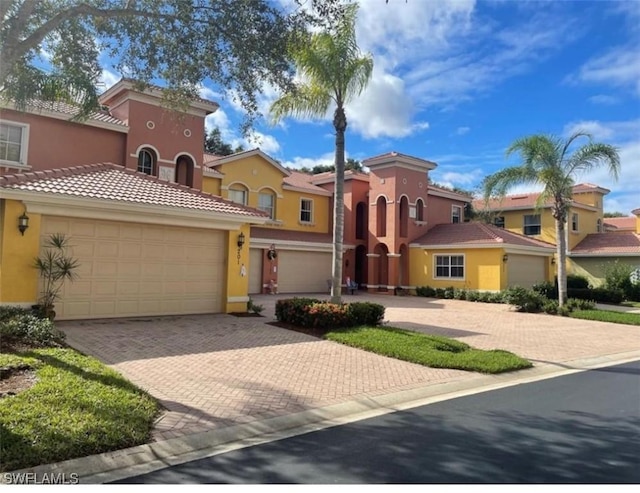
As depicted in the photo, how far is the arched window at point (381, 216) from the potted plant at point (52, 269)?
20.0m

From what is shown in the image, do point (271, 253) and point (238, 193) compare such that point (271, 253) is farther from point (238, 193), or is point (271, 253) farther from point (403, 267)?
point (403, 267)

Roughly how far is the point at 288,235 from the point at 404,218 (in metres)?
7.46

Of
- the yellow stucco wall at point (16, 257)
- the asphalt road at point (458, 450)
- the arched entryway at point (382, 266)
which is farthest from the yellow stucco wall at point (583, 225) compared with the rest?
the yellow stucco wall at point (16, 257)

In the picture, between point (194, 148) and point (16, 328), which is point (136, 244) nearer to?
point (16, 328)

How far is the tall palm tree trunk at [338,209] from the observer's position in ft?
46.2

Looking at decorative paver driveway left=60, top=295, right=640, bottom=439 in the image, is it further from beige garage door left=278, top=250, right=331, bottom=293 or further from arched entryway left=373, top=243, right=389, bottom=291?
arched entryway left=373, top=243, right=389, bottom=291

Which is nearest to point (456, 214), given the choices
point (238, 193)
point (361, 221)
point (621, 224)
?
point (361, 221)

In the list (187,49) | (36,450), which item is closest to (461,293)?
(187,49)

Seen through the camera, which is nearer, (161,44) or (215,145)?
(161,44)

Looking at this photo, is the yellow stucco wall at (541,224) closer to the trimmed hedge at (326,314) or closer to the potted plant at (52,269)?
the trimmed hedge at (326,314)

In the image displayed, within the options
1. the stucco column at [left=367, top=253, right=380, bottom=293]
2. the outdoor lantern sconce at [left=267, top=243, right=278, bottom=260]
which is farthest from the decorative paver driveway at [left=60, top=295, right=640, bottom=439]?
the stucco column at [left=367, top=253, right=380, bottom=293]

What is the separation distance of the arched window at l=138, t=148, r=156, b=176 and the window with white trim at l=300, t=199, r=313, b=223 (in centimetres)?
1101

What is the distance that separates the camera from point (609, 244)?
1277 inches

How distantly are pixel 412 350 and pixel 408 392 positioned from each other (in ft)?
9.28
